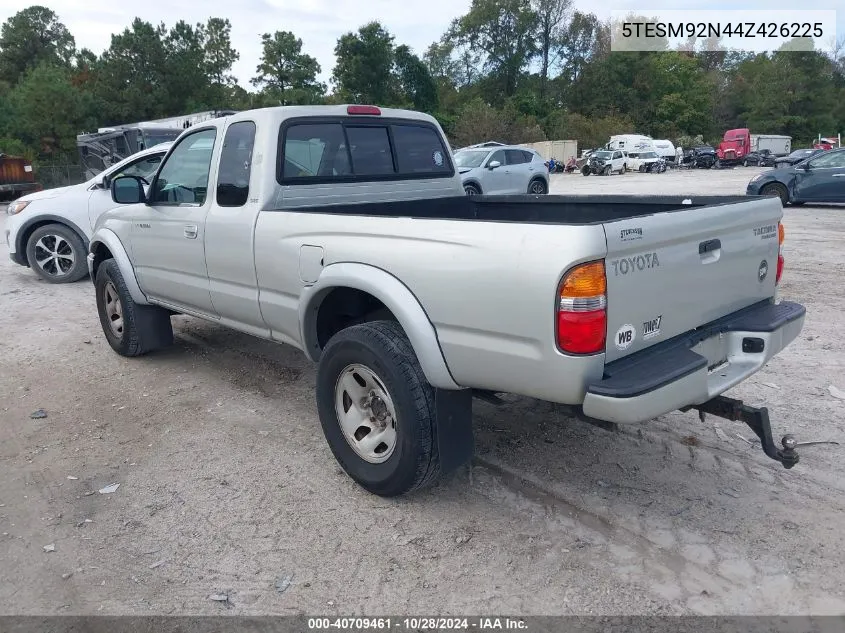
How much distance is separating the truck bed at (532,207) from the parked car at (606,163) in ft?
129

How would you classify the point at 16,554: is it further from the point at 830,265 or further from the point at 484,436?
the point at 830,265

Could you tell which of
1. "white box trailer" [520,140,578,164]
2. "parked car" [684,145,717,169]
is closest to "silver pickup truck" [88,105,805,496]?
"parked car" [684,145,717,169]

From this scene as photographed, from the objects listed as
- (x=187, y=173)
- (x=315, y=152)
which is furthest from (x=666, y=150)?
(x=315, y=152)

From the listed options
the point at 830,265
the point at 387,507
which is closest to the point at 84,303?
the point at 387,507

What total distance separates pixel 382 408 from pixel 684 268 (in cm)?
159

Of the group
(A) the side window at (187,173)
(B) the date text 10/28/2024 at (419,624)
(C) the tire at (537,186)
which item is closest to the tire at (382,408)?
(B) the date text 10/28/2024 at (419,624)

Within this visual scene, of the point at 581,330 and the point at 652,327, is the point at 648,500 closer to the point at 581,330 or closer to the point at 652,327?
the point at 652,327

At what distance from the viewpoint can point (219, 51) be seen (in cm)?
6156

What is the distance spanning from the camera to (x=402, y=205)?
481 cm

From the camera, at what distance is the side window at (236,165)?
14.1ft

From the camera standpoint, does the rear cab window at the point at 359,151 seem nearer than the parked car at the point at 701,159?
Yes

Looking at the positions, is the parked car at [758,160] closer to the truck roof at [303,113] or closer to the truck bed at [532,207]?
the truck bed at [532,207]

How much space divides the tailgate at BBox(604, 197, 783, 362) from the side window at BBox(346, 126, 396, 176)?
2.32m

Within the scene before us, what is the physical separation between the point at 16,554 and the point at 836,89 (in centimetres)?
8561
